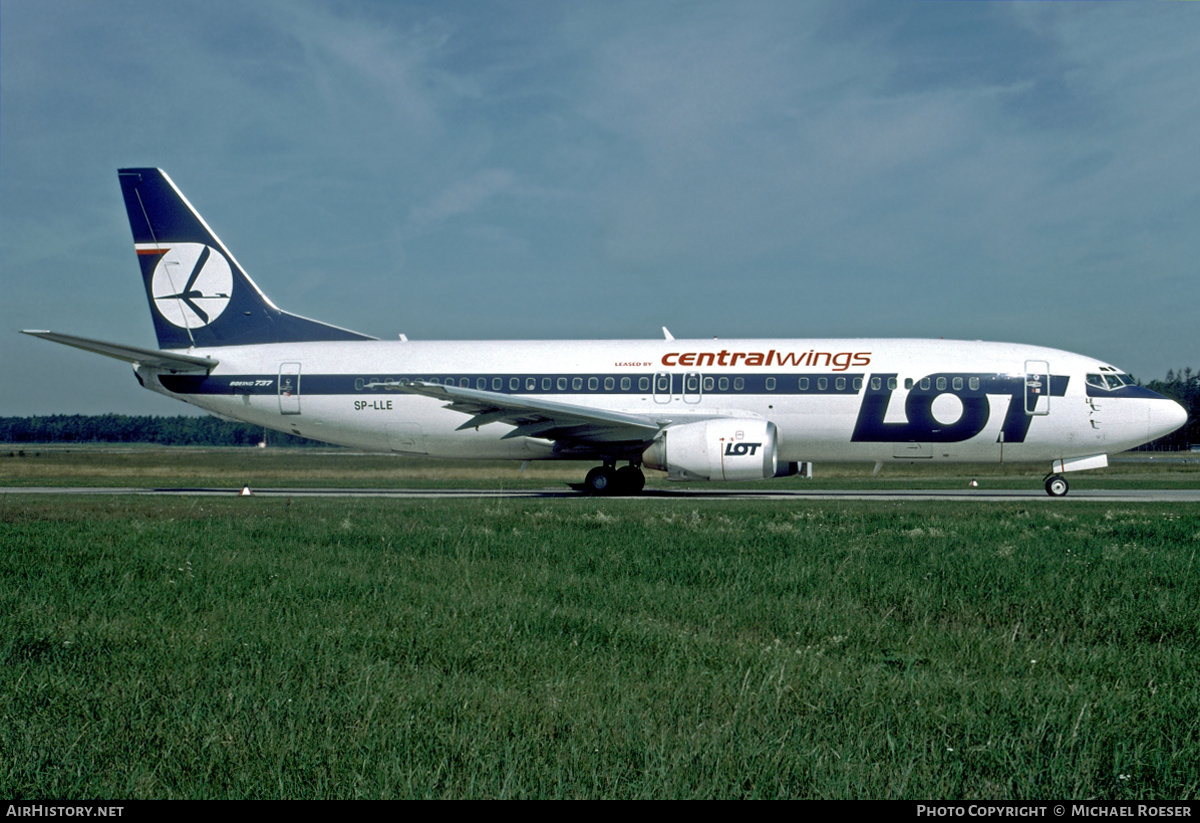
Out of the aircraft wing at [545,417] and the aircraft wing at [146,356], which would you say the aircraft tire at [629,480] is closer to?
the aircraft wing at [545,417]

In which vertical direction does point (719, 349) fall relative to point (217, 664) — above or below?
above

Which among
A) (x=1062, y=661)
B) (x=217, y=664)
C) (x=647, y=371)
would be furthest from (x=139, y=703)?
(x=647, y=371)

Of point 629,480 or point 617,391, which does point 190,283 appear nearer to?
point 617,391

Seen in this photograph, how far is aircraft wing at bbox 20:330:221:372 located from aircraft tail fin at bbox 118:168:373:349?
93 centimetres

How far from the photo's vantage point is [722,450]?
18.4 m

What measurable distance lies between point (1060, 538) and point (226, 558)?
27.0 feet

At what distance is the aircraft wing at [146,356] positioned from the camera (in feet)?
62.2

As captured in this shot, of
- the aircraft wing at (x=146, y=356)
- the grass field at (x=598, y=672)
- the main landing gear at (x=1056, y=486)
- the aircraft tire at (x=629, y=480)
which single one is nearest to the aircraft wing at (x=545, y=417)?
the aircraft tire at (x=629, y=480)

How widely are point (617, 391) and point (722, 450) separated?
3.35 m

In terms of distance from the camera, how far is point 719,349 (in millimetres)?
20375

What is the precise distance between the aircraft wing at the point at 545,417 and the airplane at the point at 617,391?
0.06m

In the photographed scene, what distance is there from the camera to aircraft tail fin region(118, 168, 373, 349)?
870 inches
